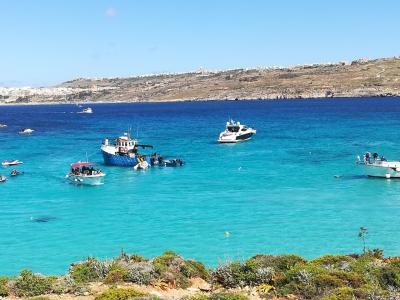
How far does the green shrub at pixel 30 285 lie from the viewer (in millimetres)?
15695

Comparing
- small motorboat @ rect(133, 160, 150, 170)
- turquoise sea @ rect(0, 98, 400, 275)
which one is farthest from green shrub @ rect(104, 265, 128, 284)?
small motorboat @ rect(133, 160, 150, 170)

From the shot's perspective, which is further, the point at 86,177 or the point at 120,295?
the point at 86,177

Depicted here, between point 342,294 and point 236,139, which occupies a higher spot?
point 342,294

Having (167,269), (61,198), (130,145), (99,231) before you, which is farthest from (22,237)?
(130,145)

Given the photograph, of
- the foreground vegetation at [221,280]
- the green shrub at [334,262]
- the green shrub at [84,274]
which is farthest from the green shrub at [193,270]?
the green shrub at [334,262]

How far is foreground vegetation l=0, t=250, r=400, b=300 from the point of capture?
47.8 feet

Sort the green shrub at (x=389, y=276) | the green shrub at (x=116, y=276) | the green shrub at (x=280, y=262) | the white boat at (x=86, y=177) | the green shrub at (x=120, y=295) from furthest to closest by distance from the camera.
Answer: the white boat at (x=86, y=177) → the green shrub at (x=280, y=262) → the green shrub at (x=116, y=276) → the green shrub at (x=389, y=276) → the green shrub at (x=120, y=295)

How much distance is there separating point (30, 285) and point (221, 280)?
5.61 m

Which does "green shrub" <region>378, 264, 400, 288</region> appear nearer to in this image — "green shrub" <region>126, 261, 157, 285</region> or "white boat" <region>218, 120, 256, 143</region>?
"green shrub" <region>126, 261, 157, 285</region>

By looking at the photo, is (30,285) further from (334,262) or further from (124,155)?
(124,155)

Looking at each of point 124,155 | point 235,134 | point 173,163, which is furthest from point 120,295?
point 235,134

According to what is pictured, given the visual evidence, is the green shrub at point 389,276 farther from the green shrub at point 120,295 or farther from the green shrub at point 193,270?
the green shrub at point 120,295

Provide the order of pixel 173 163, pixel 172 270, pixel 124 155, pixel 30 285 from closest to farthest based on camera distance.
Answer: pixel 30 285
pixel 172 270
pixel 173 163
pixel 124 155

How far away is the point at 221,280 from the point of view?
16797 millimetres
